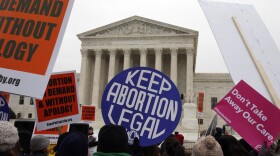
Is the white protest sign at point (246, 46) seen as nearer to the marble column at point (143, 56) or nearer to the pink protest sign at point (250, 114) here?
the pink protest sign at point (250, 114)

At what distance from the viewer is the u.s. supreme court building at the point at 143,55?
5224 cm

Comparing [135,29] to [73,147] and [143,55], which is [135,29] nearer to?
[143,55]

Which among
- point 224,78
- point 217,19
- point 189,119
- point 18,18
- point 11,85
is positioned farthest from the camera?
point 224,78

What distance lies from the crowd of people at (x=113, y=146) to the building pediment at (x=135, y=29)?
157 ft

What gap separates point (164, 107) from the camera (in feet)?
15.3

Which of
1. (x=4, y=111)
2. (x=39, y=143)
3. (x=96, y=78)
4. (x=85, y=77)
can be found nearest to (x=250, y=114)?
(x=39, y=143)

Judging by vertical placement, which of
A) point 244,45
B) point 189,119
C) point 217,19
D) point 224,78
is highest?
point 224,78

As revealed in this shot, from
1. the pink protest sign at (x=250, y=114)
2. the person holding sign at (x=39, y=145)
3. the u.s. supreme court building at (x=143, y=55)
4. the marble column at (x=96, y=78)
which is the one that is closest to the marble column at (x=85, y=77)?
the u.s. supreme court building at (x=143, y=55)

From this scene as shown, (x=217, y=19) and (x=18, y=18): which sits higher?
(x=217, y=19)

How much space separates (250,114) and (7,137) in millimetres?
3574

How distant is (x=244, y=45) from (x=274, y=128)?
6.27 ft

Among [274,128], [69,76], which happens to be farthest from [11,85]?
[274,128]

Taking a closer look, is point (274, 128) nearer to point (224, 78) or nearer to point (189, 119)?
point (189, 119)

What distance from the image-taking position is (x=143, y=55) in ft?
174
